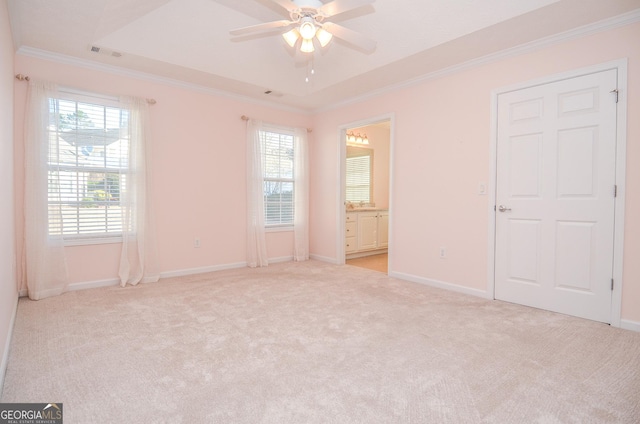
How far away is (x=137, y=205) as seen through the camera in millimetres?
3953

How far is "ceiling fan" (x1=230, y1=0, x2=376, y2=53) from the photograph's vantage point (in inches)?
96.3

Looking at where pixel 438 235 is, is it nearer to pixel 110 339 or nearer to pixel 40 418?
pixel 110 339

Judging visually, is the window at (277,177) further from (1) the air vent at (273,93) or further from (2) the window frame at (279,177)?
(1) the air vent at (273,93)

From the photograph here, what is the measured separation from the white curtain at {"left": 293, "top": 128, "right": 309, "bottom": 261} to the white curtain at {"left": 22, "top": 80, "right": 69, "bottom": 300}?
3.16m

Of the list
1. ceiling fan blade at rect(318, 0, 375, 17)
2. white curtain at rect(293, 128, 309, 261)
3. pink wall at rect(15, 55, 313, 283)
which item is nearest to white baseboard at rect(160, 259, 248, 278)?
pink wall at rect(15, 55, 313, 283)

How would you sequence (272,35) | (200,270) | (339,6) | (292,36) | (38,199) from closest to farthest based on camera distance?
(339,6) → (292,36) → (38,199) → (272,35) → (200,270)

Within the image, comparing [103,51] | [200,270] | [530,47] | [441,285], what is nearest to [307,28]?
[530,47]

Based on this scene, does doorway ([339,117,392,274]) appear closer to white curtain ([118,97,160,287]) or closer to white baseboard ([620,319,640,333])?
white curtain ([118,97,160,287])

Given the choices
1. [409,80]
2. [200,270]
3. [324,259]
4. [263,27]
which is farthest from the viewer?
[324,259]

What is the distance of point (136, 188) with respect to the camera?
3.94m

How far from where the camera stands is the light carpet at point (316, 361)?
1.64 metres

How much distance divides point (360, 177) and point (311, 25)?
462 cm

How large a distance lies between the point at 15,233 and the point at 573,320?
17.3 ft

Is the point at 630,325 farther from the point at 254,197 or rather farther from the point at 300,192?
the point at 254,197
